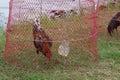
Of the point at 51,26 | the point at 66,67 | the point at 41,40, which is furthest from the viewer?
the point at 51,26

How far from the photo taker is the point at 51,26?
17.0 ft

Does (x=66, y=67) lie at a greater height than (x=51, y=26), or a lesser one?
lesser

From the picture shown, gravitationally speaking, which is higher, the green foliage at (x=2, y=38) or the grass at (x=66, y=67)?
the green foliage at (x=2, y=38)

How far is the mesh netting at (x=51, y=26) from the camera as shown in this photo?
16.2 feet

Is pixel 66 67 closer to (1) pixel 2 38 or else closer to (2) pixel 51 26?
(2) pixel 51 26

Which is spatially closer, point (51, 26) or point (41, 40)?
point (41, 40)

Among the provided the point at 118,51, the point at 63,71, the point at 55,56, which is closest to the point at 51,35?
the point at 55,56

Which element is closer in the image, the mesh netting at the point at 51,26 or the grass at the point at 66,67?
the grass at the point at 66,67

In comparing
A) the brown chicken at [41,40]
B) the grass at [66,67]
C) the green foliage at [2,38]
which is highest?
the brown chicken at [41,40]

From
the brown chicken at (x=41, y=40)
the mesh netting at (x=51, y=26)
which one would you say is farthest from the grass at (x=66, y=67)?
the brown chicken at (x=41, y=40)

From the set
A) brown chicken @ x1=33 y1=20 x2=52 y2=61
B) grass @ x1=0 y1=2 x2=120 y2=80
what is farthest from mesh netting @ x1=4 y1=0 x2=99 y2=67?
brown chicken @ x1=33 y1=20 x2=52 y2=61

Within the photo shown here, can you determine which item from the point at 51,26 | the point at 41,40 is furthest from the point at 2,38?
the point at 41,40

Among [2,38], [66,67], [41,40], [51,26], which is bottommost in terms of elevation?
[66,67]

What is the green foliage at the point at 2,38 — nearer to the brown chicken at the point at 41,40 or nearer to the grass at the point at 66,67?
the grass at the point at 66,67
